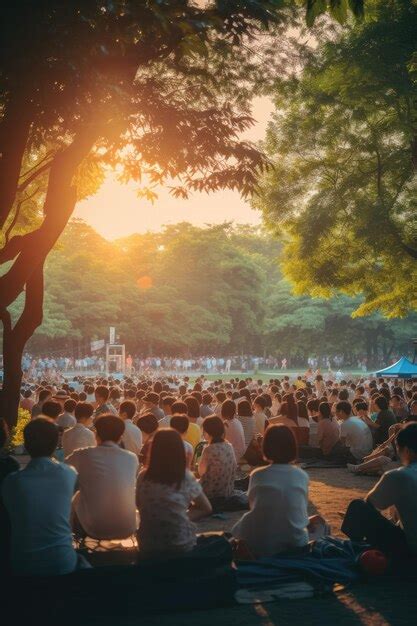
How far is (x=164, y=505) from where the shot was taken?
5871mm

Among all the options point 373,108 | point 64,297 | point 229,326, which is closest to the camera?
point 373,108

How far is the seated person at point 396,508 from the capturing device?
20.7 feet

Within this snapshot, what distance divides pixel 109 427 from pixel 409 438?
245cm

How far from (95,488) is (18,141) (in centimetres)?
458

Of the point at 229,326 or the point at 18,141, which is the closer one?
the point at 18,141

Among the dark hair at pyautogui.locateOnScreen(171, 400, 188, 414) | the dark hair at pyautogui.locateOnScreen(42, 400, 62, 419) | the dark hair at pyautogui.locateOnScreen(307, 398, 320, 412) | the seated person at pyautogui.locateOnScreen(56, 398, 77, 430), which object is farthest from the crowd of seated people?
the dark hair at pyautogui.locateOnScreen(307, 398, 320, 412)

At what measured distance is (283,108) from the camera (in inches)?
871

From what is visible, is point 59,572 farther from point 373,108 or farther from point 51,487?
point 373,108

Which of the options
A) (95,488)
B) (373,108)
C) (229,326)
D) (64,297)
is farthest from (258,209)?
(229,326)

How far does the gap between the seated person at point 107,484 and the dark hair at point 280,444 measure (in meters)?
1.23

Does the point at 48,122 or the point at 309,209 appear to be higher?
the point at 309,209

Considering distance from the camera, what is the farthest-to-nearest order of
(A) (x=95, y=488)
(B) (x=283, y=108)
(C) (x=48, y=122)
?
→ (B) (x=283, y=108), (C) (x=48, y=122), (A) (x=95, y=488)

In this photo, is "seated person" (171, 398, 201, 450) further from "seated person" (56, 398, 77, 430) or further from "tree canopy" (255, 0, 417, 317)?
"tree canopy" (255, 0, 417, 317)

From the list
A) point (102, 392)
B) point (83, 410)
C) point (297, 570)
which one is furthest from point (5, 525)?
point (102, 392)
